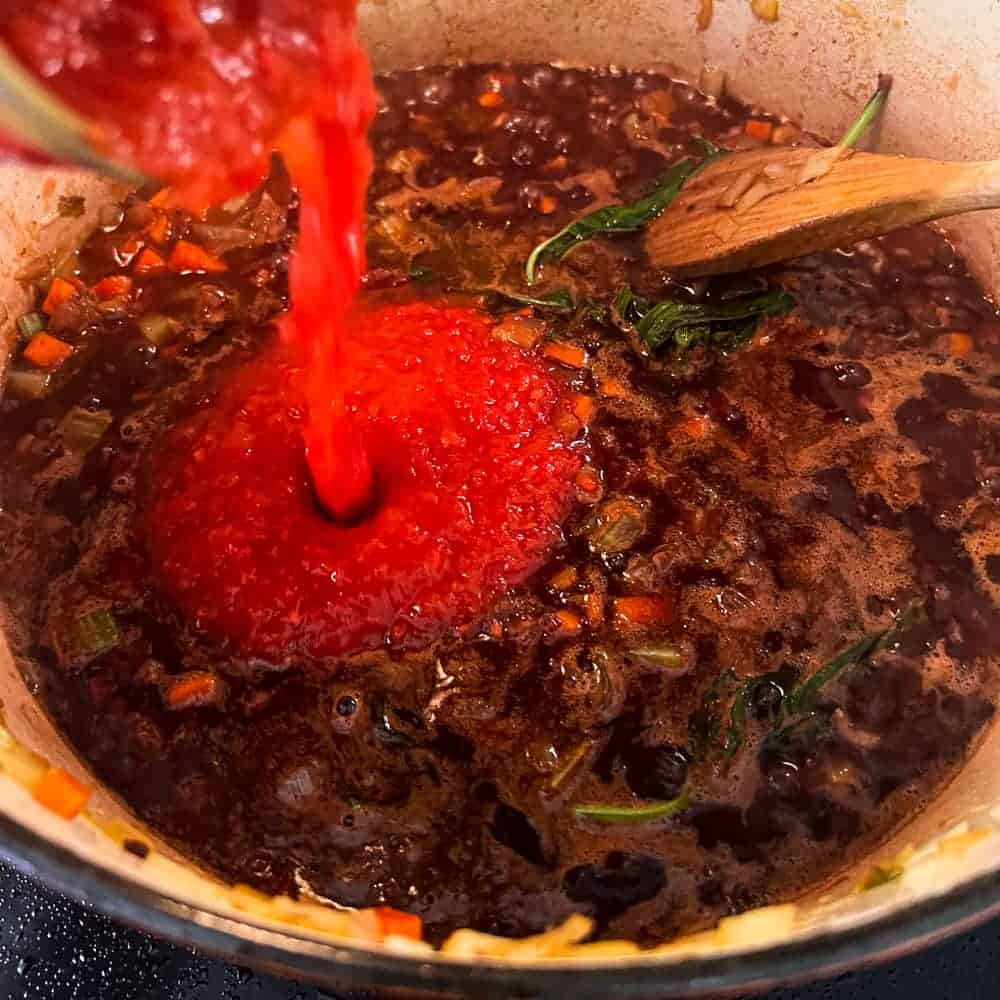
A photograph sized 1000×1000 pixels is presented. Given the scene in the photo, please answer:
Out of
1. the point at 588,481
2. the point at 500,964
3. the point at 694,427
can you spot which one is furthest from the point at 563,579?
the point at 500,964

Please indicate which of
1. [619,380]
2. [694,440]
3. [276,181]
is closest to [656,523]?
[694,440]

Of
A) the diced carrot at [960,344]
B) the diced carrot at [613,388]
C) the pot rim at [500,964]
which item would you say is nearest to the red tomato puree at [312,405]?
the diced carrot at [613,388]

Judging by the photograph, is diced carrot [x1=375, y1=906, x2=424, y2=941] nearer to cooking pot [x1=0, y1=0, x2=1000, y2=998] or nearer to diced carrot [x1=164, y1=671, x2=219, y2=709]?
cooking pot [x1=0, y1=0, x2=1000, y2=998]

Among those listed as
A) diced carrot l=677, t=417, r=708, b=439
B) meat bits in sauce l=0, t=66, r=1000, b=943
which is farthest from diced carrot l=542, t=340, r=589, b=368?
diced carrot l=677, t=417, r=708, b=439

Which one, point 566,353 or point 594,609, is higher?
point 566,353

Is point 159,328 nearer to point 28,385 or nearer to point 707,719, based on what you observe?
point 28,385
